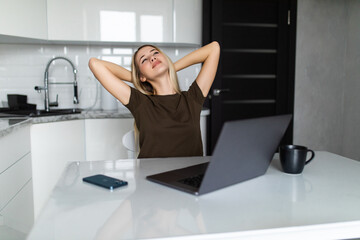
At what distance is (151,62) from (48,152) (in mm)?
1418

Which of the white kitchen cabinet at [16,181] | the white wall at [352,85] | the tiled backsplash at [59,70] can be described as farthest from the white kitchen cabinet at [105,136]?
the white wall at [352,85]

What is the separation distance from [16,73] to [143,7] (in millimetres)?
1281

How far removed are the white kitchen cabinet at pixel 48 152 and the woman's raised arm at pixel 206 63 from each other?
124 centimetres

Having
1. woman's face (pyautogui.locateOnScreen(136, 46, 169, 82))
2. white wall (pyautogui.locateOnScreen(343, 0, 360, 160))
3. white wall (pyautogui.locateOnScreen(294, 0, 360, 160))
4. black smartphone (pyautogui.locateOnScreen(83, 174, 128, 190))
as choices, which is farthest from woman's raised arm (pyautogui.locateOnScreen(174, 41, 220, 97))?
white wall (pyautogui.locateOnScreen(343, 0, 360, 160))

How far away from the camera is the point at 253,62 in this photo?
12.0ft

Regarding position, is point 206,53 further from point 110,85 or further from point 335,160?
point 335,160

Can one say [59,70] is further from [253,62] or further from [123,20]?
[253,62]

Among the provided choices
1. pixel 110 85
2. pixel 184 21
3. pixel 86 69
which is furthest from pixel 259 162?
pixel 86 69

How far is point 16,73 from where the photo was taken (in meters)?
3.20

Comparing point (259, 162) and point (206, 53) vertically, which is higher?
point (206, 53)

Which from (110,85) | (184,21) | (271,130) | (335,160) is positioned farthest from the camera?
(184,21)

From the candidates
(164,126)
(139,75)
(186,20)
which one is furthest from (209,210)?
(186,20)

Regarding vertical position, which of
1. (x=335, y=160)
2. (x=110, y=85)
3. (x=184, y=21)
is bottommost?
(x=335, y=160)

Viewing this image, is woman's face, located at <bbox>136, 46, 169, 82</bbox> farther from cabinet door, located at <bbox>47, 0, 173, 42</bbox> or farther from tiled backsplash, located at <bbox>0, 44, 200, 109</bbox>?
tiled backsplash, located at <bbox>0, 44, 200, 109</bbox>
